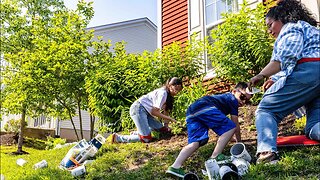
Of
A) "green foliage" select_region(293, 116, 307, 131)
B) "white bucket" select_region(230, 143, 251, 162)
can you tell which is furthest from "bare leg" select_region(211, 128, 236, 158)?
"green foliage" select_region(293, 116, 307, 131)

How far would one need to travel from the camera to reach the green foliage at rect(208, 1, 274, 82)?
5.77 metres

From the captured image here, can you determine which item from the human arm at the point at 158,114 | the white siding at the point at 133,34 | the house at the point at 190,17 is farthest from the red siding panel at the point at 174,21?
the white siding at the point at 133,34

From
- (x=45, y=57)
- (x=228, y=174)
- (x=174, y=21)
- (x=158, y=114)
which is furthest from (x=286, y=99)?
(x=45, y=57)

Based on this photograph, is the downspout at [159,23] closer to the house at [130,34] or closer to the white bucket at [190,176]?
the white bucket at [190,176]

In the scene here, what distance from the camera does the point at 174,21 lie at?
9805 millimetres

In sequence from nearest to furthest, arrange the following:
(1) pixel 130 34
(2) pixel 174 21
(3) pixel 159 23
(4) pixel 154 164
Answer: (4) pixel 154 164
(2) pixel 174 21
(3) pixel 159 23
(1) pixel 130 34

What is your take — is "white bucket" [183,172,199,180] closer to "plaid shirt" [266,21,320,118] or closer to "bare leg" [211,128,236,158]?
"bare leg" [211,128,236,158]

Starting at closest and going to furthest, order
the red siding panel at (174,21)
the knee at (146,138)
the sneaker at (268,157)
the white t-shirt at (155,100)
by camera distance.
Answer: the sneaker at (268,157)
the white t-shirt at (155,100)
the knee at (146,138)
the red siding panel at (174,21)

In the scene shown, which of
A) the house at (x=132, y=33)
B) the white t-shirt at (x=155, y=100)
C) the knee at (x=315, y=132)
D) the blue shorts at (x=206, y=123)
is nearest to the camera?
the knee at (x=315, y=132)

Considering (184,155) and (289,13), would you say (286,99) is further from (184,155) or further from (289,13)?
(184,155)

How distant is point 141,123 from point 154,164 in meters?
1.50

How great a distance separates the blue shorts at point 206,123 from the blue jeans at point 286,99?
0.48 m

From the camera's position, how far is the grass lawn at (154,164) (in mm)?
3041

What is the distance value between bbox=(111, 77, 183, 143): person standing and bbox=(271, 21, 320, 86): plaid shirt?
7.15 ft
